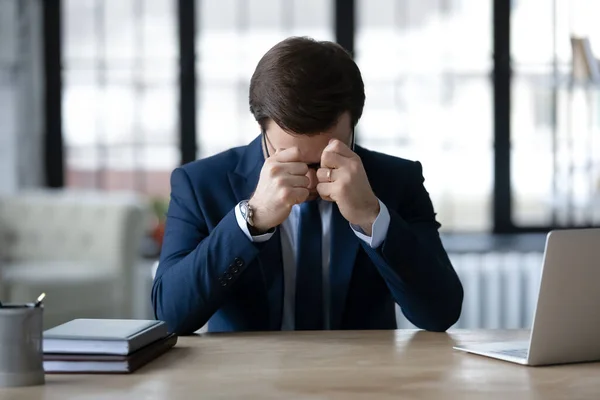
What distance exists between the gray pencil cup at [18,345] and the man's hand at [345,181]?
0.69m

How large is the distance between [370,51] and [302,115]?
3.48 m

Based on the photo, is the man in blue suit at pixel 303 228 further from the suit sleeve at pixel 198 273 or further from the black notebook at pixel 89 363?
the black notebook at pixel 89 363

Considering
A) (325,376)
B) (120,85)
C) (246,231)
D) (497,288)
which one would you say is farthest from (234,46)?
(325,376)

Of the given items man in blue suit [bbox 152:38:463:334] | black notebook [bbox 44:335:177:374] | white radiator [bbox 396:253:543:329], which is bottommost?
white radiator [bbox 396:253:543:329]

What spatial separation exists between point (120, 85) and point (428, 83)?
1769 millimetres

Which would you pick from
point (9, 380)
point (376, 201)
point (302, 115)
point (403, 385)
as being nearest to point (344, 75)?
point (302, 115)

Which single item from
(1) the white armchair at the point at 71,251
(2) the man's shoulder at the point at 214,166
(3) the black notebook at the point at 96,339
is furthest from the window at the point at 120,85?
(3) the black notebook at the point at 96,339

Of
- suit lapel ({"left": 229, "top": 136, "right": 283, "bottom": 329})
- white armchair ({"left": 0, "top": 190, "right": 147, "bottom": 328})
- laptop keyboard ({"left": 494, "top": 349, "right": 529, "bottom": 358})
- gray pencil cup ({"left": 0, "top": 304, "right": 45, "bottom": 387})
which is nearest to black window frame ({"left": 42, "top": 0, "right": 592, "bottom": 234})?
white armchair ({"left": 0, "top": 190, "right": 147, "bottom": 328})

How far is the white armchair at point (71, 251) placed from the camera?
4883mm

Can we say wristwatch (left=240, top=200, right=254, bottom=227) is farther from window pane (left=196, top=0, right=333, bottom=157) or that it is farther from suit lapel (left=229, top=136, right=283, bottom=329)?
window pane (left=196, top=0, right=333, bottom=157)

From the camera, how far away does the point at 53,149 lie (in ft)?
17.8

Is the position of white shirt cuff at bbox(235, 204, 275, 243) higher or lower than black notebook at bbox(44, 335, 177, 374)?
higher

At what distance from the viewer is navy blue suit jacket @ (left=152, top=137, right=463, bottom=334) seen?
1958 mm

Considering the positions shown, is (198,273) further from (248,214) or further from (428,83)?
(428,83)
